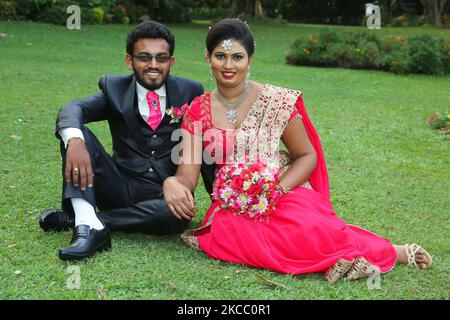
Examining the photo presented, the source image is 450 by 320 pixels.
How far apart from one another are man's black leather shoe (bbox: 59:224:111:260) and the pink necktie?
2.62ft

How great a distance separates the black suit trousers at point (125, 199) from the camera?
4.13 meters

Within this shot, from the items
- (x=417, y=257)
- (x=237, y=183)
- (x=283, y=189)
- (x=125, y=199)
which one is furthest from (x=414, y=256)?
(x=125, y=199)

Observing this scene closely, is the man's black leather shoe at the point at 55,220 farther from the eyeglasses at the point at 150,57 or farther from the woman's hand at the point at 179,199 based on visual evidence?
the eyeglasses at the point at 150,57

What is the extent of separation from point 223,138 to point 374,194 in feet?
7.21

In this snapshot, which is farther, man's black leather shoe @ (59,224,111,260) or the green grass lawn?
man's black leather shoe @ (59,224,111,260)

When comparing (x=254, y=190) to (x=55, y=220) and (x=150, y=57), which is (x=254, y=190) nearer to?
(x=150, y=57)

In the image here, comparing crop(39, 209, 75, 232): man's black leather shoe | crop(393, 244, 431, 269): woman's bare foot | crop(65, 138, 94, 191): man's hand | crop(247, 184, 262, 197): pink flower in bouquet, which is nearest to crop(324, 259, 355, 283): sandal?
crop(393, 244, 431, 269): woman's bare foot

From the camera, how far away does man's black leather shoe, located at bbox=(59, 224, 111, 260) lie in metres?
3.73

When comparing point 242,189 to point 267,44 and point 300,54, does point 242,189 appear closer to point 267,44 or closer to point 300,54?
point 300,54

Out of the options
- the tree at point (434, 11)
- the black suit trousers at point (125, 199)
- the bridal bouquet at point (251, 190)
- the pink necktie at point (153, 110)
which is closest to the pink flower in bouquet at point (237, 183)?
the bridal bouquet at point (251, 190)

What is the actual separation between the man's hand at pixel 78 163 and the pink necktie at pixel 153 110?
591 millimetres

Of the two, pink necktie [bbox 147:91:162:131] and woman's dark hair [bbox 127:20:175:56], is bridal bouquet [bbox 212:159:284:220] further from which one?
woman's dark hair [bbox 127:20:175:56]

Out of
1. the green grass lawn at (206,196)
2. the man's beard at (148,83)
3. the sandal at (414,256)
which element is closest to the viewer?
the green grass lawn at (206,196)
